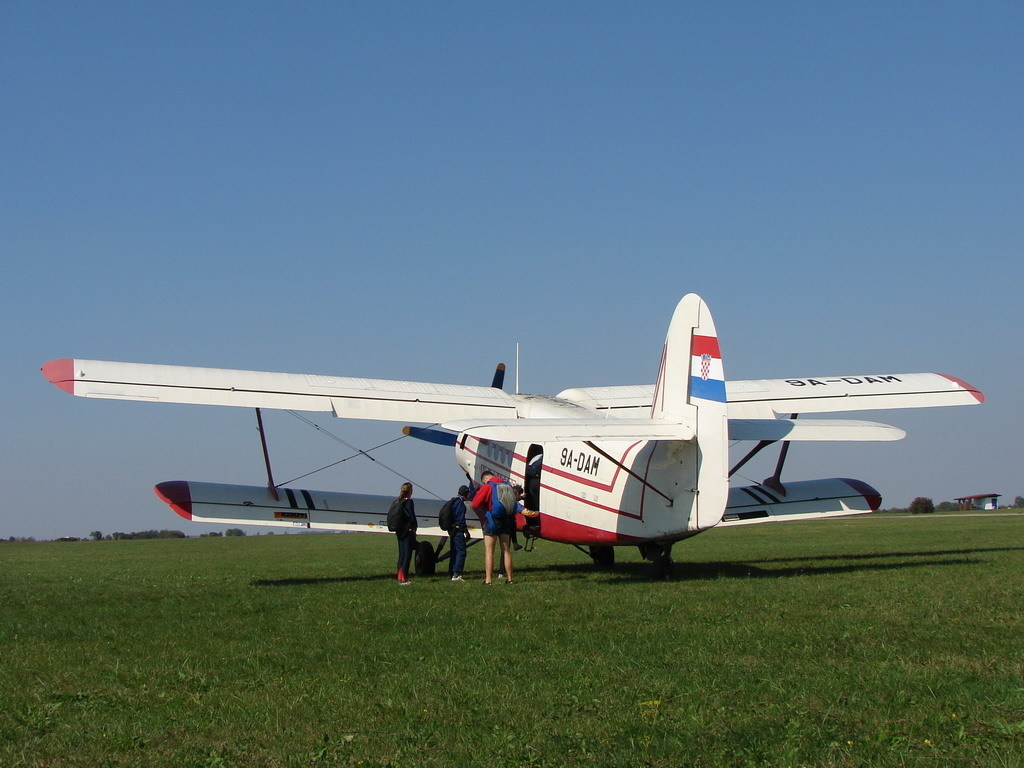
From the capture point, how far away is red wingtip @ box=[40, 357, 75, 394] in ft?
46.0

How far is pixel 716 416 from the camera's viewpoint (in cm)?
1218

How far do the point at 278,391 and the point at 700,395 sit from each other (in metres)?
6.38

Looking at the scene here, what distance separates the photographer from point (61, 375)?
1414cm

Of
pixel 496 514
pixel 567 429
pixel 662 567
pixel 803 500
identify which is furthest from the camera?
pixel 803 500

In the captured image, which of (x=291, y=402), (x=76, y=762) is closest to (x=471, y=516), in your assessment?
(x=291, y=402)

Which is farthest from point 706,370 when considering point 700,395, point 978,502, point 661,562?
point 978,502

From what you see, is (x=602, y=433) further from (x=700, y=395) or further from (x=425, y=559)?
(x=425, y=559)

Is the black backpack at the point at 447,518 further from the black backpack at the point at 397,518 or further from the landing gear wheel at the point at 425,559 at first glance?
the landing gear wheel at the point at 425,559

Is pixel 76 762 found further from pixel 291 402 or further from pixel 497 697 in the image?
pixel 291 402

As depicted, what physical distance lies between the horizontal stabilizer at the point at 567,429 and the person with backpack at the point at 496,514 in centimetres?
227

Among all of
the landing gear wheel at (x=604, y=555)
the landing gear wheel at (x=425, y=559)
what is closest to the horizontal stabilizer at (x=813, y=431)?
the landing gear wheel at (x=604, y=555)

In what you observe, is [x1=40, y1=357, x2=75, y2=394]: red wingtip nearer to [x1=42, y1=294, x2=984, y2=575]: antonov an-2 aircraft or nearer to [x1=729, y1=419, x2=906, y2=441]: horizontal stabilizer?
[x1=42, y1=294, x2=984, y2=575]: antonov an-2 aircraft

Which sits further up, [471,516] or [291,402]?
[291,402]

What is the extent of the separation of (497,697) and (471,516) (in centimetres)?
1059
